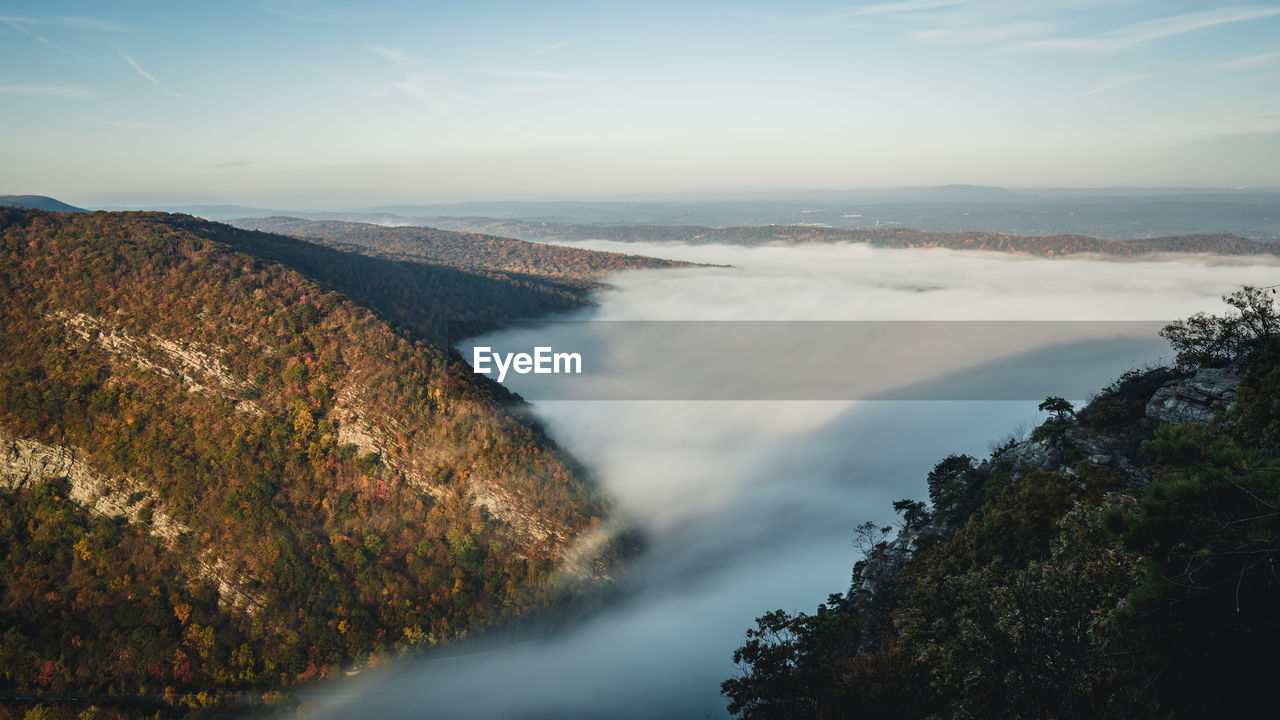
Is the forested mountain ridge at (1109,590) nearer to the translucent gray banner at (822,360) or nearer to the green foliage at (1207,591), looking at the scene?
the green foliage at (1207,591)

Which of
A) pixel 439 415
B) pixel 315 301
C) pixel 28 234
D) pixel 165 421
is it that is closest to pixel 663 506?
pixel 439 415

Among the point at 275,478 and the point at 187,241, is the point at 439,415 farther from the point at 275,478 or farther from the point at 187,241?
the point at 187,241

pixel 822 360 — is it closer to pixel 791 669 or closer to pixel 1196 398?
pixel 1196 398

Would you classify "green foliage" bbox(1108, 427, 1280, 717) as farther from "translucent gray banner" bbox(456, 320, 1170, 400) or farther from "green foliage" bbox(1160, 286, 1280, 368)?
"translucent gray banner" bbox(456, 320, 1170, 400)

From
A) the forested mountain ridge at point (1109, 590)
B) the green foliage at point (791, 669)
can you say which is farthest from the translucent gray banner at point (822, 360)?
the green foliage at point (791, 669)

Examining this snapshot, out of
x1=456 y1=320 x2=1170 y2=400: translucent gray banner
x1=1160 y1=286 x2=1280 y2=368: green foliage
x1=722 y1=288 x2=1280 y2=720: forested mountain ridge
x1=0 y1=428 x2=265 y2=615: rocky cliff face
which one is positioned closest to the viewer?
x1=722 y1=288 x2=1280 y2=720: forested mountain ridge

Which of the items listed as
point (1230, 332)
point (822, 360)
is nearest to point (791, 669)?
point (1230, 332)

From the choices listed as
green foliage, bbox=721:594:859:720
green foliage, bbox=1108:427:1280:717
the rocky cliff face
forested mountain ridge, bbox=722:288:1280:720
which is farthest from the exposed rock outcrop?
the rocky cliff face
